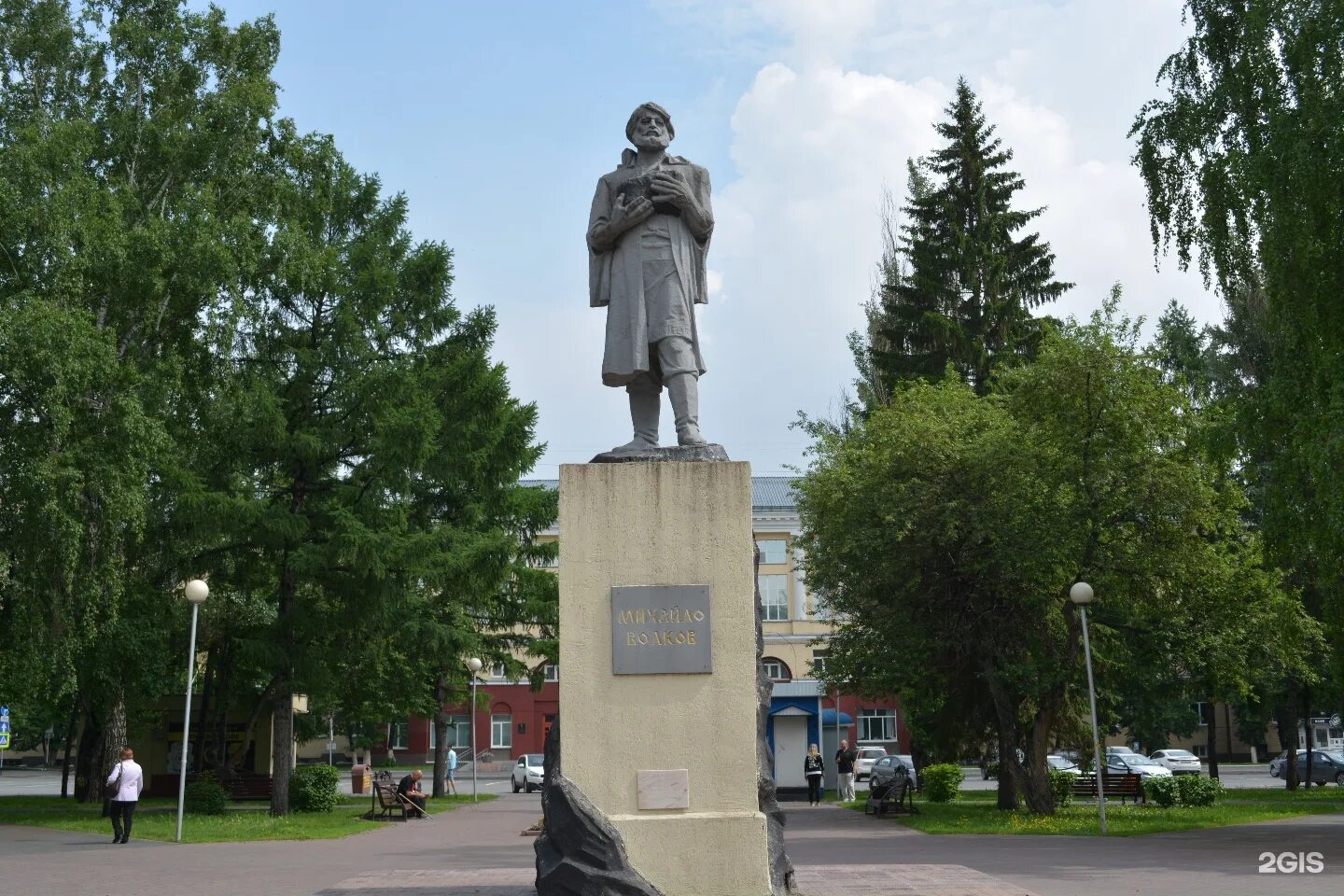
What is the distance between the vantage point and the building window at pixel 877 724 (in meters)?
63.8

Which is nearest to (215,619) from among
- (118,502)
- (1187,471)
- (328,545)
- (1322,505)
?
(328,545)

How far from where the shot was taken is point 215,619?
31.6 m

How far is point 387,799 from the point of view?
89.4 feet

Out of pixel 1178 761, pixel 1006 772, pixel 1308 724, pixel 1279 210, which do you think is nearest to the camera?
pixel 1279 210

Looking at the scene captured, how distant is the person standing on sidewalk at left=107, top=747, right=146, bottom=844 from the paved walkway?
30 centimetres

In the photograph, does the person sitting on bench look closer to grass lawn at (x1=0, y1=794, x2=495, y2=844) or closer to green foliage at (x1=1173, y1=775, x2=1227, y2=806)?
grass lawn at (x1=0, y1=794, x2=495, y2=844)

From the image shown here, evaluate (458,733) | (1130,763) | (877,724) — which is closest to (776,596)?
(877,724)

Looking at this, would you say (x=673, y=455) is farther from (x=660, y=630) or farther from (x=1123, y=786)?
(x=1123, y=786)

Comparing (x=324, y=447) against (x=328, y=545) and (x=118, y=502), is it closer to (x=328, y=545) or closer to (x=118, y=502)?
(x=328, y=545)

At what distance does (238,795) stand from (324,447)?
10.5 m

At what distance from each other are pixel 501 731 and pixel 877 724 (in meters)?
18.5

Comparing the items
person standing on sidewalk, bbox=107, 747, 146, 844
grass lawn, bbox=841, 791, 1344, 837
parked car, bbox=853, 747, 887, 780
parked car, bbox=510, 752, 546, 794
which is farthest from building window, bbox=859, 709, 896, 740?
person standing on sidewalk, bbox=107, 747, 146, 844

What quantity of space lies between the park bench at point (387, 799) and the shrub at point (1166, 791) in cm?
1546

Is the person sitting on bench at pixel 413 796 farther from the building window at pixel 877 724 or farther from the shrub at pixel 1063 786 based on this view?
the building window at pixel 877 724
